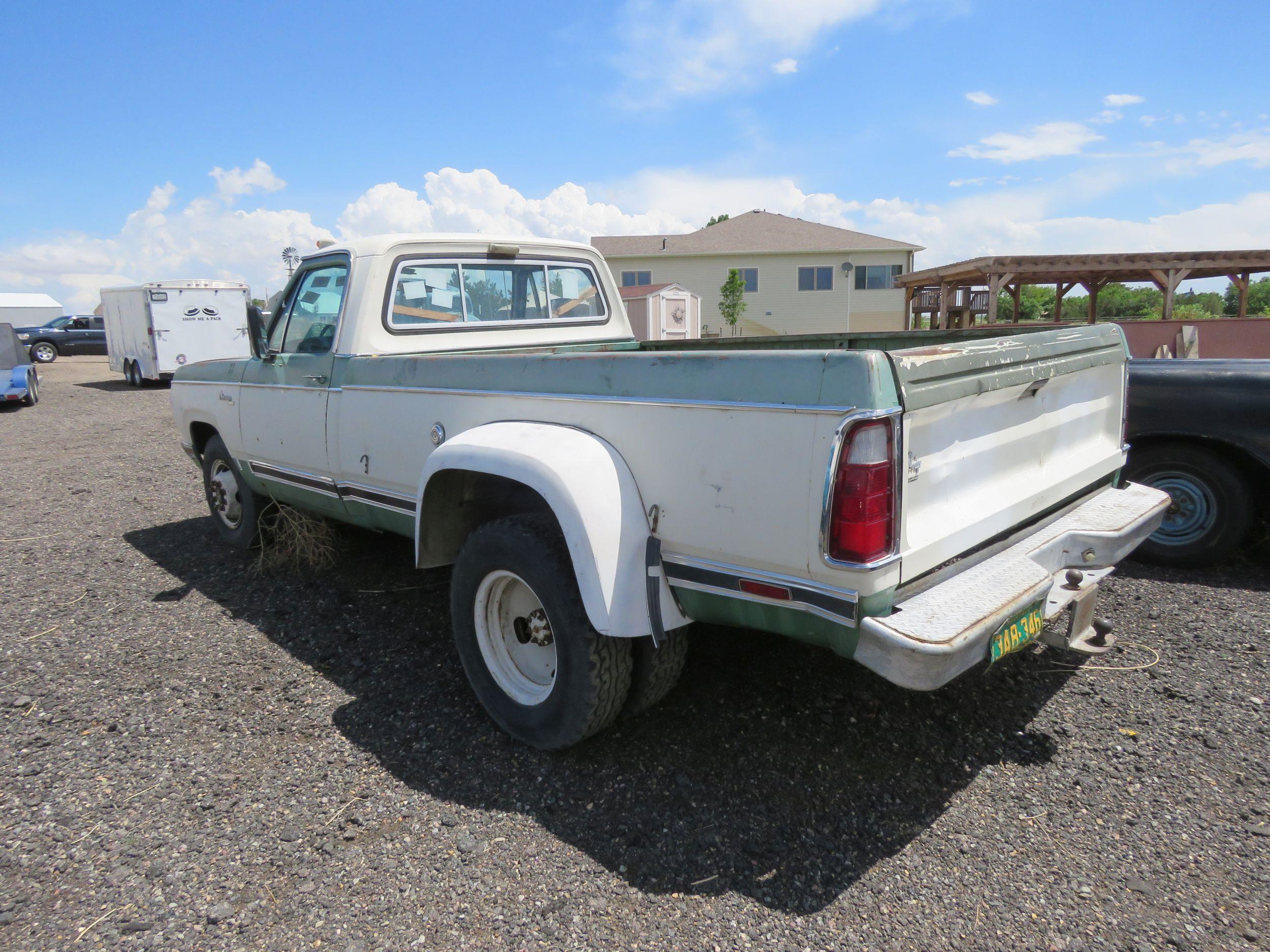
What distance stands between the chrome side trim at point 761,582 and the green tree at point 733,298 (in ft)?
104

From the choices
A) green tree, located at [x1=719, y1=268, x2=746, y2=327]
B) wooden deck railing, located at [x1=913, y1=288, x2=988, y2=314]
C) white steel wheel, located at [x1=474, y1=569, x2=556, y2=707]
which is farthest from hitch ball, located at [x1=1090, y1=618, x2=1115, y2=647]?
green tree, located at [x1=719, y1=268, x2=746, y2=327]

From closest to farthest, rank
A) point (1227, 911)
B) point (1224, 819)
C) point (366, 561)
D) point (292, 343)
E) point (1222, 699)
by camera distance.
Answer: point (1227, 911), point (1224, 819), point (1222, 699), point (292, 343), point (366, 561)

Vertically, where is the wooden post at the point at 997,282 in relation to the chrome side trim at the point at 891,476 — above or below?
above

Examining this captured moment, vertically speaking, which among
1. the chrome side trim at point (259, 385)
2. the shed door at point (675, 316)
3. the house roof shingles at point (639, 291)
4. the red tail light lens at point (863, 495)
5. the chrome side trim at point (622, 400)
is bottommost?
the red tail light lens at point (863, 495)

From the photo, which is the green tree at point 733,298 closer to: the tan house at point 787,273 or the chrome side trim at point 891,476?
the tan house at point 787,273

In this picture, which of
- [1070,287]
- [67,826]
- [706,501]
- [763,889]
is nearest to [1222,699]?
[763,889]

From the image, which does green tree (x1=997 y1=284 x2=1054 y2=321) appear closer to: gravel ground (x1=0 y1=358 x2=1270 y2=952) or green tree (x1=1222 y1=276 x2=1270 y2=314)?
green tree (x1=1222 y1=276 x2=1270 y2=314)

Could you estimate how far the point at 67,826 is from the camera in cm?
267

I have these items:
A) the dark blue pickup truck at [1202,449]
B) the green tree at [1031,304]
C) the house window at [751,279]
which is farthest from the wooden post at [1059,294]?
the green tree at [1031,304]

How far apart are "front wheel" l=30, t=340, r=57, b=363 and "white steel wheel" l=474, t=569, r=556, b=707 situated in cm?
3263

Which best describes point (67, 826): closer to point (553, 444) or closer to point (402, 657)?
point (402, 657)

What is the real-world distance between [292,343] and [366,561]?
150 centimetres

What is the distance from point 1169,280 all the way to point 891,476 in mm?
16450

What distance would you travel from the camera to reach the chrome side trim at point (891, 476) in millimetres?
2129
